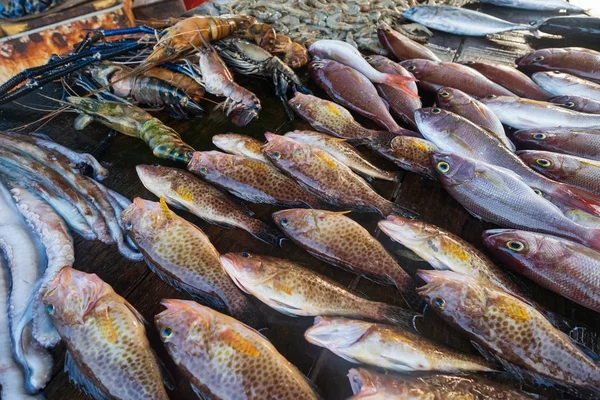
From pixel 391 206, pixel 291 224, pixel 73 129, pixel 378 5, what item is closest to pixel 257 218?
pixel 291 224

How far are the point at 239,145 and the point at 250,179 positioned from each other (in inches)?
14.9

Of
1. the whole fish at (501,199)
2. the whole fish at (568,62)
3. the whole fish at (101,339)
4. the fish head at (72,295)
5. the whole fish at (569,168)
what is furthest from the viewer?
the whole fish at (568,62)

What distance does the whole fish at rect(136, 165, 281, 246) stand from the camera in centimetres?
215

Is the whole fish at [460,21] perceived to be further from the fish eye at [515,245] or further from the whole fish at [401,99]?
the fish eye at [515,245]

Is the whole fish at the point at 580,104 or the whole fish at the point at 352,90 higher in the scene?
the whole fish at the point at 352,90

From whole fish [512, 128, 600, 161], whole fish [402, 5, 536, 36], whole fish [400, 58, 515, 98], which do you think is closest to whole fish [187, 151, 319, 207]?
whole fish [512, 128, 600, 161]

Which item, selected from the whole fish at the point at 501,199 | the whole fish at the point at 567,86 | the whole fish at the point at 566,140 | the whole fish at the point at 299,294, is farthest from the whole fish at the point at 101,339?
the whole fish at the point at 567,86

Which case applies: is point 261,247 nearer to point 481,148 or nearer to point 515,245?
point 515,245

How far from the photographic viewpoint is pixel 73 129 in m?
2.92

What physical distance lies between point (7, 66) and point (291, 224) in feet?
17.0

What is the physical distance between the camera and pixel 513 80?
3.28m

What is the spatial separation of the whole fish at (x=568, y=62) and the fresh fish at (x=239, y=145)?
2944 mm

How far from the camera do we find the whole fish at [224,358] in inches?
56.2

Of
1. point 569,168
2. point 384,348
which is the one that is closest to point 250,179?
point 384,348
